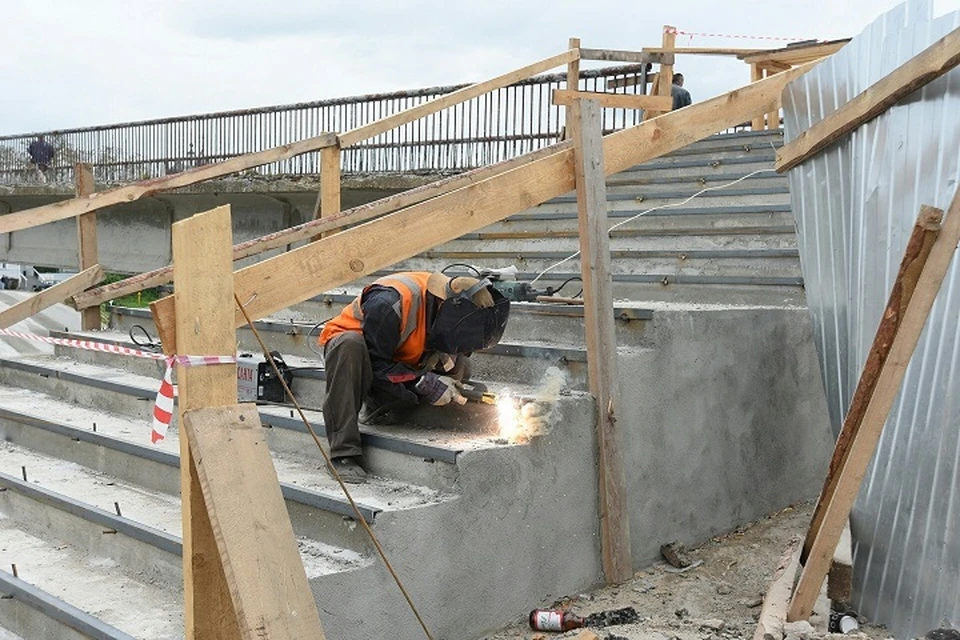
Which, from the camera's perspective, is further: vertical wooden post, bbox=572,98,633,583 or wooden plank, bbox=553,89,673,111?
wooden plank, bbox=553,89,673,111

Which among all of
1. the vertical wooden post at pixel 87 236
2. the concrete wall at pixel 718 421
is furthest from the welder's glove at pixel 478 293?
the vertical wooden post at pixel 87 236

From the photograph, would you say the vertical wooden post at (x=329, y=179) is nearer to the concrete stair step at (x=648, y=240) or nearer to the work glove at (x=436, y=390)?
the concrete stair step at (x=648, y=240)

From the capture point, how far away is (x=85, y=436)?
19.1ft

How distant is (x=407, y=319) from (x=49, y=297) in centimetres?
466

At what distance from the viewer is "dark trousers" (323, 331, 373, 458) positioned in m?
4.69

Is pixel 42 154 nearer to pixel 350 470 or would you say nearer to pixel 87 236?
pixel 87 236

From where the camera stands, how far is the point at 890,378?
318cm

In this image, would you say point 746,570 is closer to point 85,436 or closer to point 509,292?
point 509,292

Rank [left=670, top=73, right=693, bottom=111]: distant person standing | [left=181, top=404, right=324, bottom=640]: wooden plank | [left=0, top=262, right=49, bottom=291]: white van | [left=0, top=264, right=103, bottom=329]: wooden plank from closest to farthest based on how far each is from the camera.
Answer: [left=181, top=404, right=324, bottom=640]: wooden plank
[left=0, top=264, right=103, bottom=329]: wooden plank
[left=670, top=73, right=693, bottom=111]: distant person standing
[left=0, top=262, right=49, bottom=291]: white van

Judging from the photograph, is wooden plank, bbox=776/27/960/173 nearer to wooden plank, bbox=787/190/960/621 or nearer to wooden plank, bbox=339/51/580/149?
wooden plank, bbox=787/190/960/621

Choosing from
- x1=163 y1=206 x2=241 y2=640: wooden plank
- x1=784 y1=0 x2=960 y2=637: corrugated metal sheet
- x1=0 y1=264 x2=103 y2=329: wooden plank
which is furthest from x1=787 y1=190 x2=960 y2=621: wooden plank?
x1=0 y1=264 x2=103 y2=329: wooden plank

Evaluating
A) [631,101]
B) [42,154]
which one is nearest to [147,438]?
Answer: [631,101]

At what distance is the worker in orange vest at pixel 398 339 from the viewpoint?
4.70 metres

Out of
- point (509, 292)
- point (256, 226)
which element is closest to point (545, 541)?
point (509, 292)
